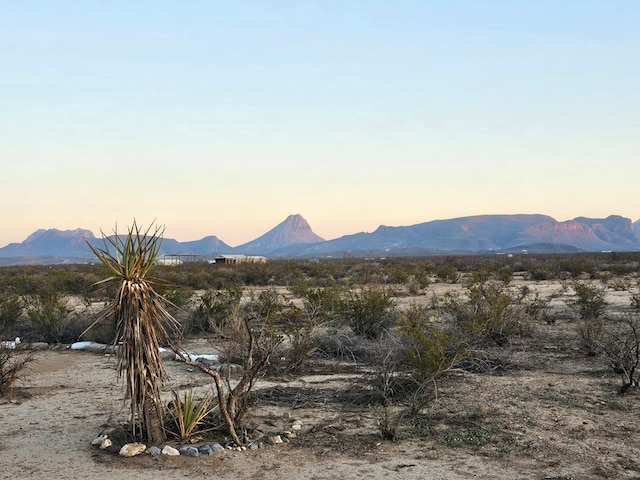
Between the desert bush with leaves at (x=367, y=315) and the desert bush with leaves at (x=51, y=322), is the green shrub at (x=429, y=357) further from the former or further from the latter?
the desert bush with leaves at (x=51, y=322)

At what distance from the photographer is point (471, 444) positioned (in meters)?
7.77

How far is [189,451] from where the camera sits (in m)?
7.49

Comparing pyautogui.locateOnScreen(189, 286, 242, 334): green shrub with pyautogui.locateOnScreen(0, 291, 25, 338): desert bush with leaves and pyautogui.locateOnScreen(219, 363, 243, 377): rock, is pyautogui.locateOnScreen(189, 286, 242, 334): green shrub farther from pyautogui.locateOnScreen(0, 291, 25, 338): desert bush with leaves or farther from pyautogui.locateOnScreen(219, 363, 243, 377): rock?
pyautogui.locateOnScreen(219, 363, 243, 377): rock

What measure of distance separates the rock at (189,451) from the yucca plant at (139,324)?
36cm

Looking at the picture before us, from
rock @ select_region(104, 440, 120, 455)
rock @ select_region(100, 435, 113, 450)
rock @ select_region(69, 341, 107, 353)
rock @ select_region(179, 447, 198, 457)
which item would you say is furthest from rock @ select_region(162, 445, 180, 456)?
rock @ select_region(69, 341, 107, 353)

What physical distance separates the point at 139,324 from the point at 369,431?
10.2ft

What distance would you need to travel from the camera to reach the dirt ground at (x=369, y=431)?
23.0ft

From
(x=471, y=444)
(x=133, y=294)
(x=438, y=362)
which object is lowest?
(x=471, y=444)

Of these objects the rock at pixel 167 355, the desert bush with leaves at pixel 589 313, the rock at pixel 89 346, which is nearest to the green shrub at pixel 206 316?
the rock at pixel 89 346

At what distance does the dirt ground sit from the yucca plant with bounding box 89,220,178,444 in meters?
0.60

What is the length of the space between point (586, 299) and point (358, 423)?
13154 mm

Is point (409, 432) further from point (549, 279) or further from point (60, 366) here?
point (549, 279)

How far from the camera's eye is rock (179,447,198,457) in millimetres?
7479

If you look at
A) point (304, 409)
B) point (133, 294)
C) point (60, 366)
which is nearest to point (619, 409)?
point (304, 409)
